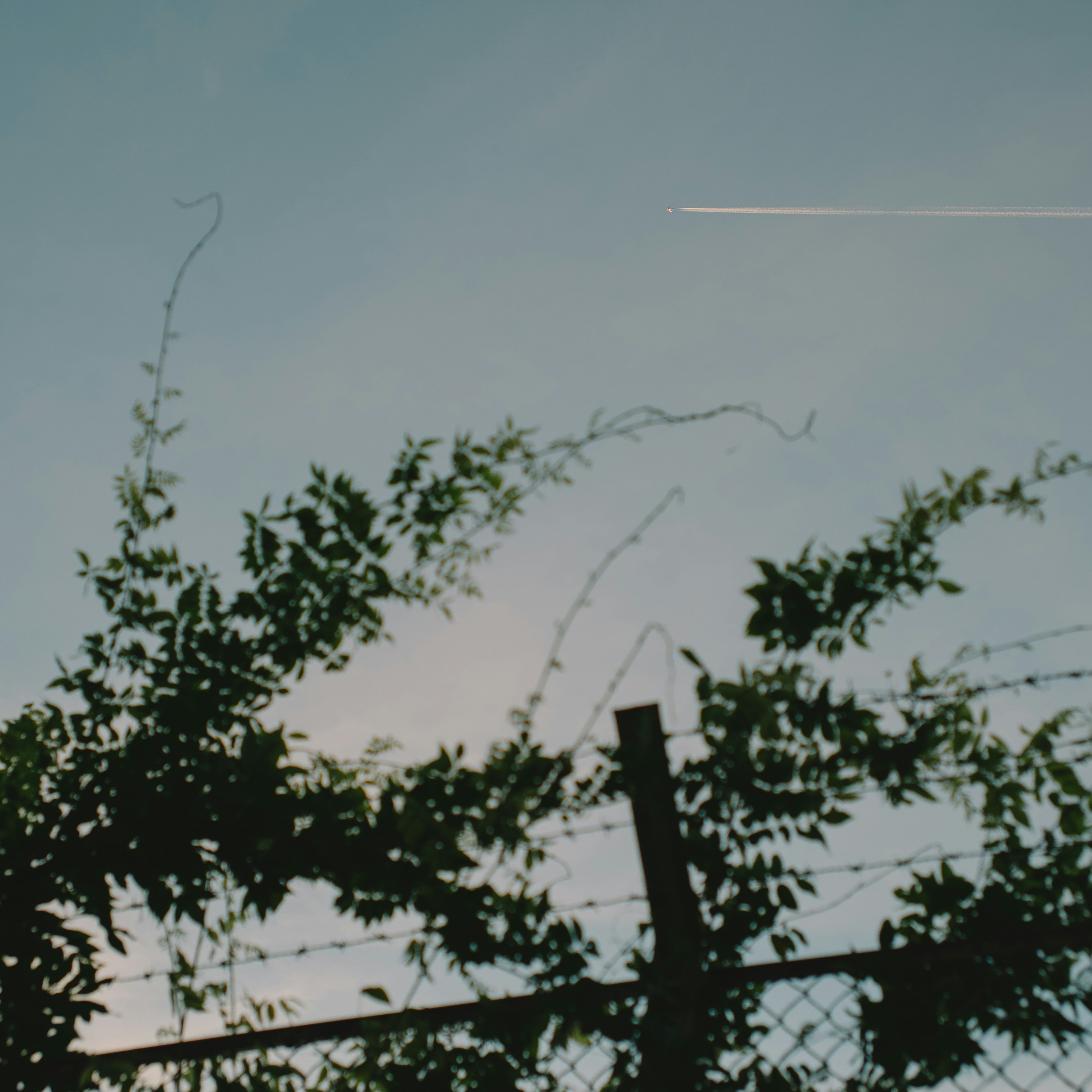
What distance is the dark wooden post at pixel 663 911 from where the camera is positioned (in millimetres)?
1503

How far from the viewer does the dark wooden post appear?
1503mm

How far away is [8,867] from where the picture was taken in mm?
2256

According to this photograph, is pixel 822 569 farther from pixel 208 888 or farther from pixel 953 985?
pixel 208 888

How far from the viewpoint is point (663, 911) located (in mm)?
1655

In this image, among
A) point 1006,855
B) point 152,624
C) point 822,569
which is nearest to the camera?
point 1006,855

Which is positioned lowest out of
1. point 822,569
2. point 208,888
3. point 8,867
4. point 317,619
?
point 208,888

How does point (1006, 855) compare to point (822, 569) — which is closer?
point (1006, 855)

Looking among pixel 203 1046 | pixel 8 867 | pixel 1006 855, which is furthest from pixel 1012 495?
pixel 8 867

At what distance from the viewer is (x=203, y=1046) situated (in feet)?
5.68

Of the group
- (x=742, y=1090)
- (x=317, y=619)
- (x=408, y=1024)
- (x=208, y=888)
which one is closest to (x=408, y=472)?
(x=317, y=619)

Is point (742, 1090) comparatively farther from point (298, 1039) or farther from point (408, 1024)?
point (298, 1039)

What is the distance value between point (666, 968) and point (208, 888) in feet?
4.55

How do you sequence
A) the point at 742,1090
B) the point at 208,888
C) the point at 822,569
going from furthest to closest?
the point at 208,888 → the point at 822,569 → the point at 742,1090

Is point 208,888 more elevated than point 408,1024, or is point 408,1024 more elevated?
point 208,888
